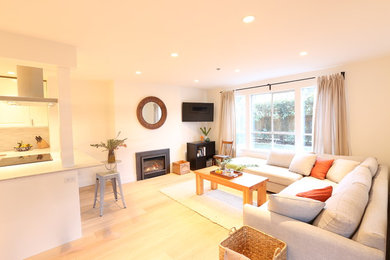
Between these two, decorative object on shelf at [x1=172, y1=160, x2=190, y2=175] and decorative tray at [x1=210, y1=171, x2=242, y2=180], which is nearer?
decorative tray at [x1=210, y1=171, x2=242, y2=180]

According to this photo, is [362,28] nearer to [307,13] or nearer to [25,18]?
[307,13]

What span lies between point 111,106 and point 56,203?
2.71 meters

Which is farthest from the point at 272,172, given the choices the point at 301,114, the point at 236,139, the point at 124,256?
the point at 124,256

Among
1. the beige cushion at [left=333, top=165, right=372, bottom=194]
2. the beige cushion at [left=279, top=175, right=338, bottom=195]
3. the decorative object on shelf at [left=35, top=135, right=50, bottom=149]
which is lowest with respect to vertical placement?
the beige cushion at [left=279, top=175, right=338, bottom=195]

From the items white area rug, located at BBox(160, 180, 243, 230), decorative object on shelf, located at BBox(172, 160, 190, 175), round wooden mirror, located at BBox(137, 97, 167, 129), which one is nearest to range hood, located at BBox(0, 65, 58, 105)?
round wooden mirror, located at BBox(137, 97, 167, 129)

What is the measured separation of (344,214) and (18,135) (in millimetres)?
5376

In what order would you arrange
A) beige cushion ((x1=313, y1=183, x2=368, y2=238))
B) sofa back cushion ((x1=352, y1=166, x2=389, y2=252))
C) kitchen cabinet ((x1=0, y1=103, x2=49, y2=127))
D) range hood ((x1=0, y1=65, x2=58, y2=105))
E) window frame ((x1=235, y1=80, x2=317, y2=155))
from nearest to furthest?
1. sofa back cushion ((x1=352, y1=166, x2=389, y2=252))
2. beige cushion ((x1=313, y1=183, x2=368, y2=238))
3. range hood ((x1=0, y1=65, x2=58, y2=105))
4. kitchen cabinet ((x1=0, y1=103, x2=49, y2=127))
5. window frame ((x1=235, y1=80, x2=317, y2=155))

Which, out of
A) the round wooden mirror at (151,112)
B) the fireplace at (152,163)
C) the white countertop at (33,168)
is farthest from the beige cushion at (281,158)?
the white countertop at (33,168)

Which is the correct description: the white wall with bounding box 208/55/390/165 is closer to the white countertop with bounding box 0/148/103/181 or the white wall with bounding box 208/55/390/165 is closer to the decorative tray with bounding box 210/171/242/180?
the decorative tray with bounding box 210/171/242/180

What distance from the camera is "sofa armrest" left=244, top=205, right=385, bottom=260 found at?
123 cm

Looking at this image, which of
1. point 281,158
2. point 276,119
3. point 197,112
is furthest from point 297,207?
point 197,112

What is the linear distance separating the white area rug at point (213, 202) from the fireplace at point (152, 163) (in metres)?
0.96

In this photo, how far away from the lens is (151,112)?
4977 mm

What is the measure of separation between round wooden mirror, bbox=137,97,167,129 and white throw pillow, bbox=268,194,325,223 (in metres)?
3.81
